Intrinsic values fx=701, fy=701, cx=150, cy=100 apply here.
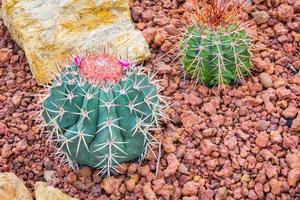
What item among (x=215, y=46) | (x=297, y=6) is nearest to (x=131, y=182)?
(x=215, y=46)

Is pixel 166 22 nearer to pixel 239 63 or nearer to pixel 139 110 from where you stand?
pixel 239 63

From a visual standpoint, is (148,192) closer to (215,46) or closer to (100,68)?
(100,68)

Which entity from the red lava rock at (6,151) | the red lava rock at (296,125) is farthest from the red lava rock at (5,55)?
the red lava rock at (296,125)

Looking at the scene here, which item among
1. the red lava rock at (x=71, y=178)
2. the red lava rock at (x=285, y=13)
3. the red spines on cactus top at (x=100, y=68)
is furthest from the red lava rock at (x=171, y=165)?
the red lava rock at (x=285, y=13)

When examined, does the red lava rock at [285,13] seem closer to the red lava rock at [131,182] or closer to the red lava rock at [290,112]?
the red lava rock at [290,112]

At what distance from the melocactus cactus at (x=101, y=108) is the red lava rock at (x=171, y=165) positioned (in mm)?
221

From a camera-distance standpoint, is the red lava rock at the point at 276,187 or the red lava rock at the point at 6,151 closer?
the red lava rock at the point at 276,187

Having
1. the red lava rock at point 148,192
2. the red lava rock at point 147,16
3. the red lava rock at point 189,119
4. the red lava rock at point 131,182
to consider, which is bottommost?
the red lava rock at point 148,192

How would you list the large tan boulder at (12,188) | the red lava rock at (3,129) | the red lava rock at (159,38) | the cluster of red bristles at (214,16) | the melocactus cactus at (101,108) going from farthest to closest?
the red lava rock at (159,38)
the red lava rock at (3,129)
the cluster of red bristles at (214,16)
the large tan boulder at (12,188)
the melocactus cactus at (101,108)

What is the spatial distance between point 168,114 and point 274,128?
1.74 feet

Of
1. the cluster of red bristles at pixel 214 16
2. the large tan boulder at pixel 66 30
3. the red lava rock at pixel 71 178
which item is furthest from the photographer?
the large tan boulder at pixel 66 30

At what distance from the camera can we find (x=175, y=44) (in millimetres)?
3824

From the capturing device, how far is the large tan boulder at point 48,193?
3109 mm

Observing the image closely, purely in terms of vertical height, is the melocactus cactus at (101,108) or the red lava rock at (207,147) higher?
the melocactus cactus at (101,108)
